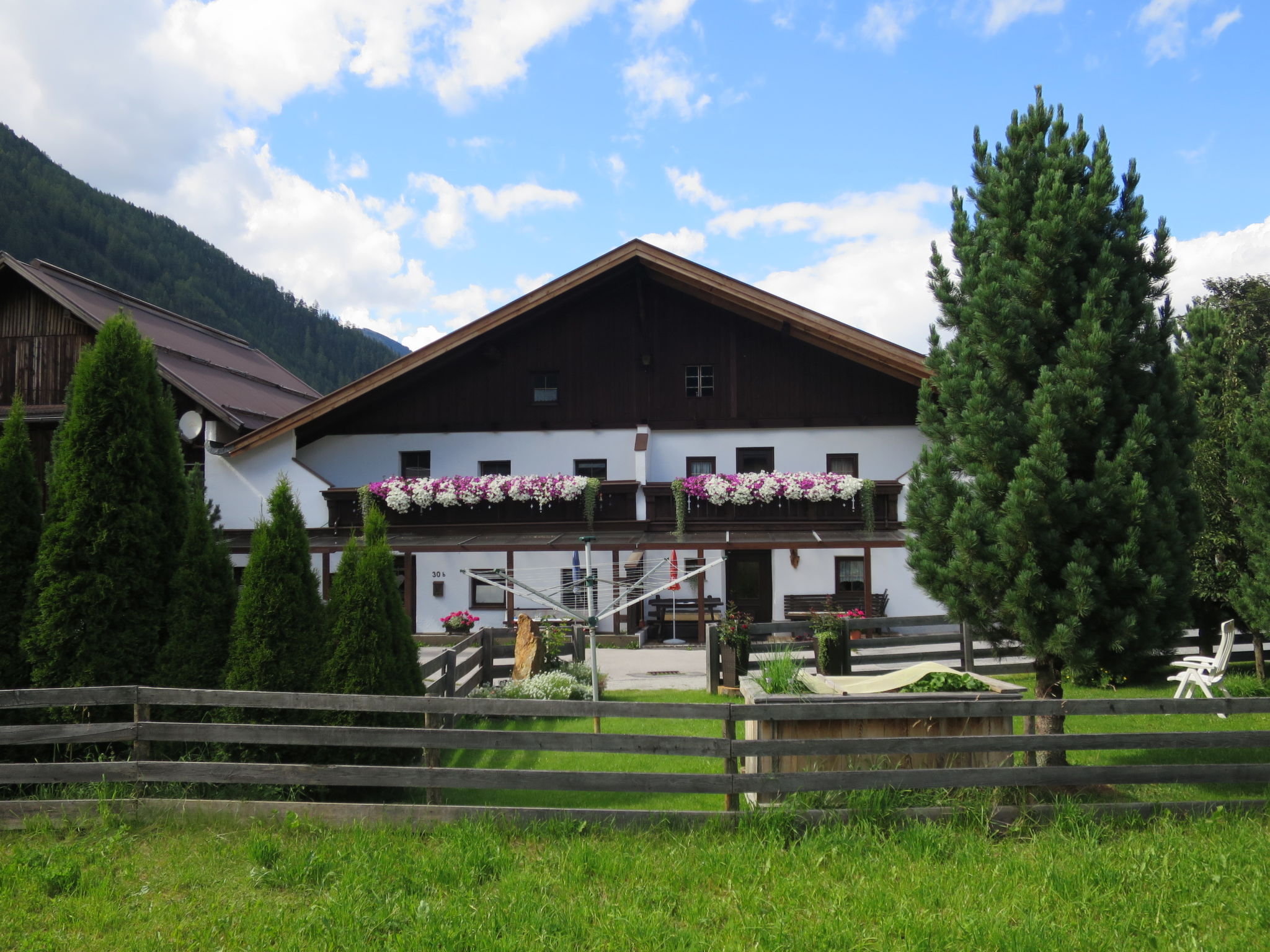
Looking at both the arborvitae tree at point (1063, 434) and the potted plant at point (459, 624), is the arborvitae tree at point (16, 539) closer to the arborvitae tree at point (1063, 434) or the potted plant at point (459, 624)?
the arborvitae tree at point (1063, 434)

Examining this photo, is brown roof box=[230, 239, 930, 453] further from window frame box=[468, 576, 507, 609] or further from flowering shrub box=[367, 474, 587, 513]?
window frame box=[468, 576, 507, 609]

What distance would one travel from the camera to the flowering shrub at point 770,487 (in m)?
20.5

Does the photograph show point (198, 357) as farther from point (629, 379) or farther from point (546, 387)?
point (629, 379)

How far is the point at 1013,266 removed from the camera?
8188 millimetres

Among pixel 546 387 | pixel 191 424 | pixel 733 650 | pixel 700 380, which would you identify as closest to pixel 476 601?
pixel 546 387

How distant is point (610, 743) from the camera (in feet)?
20.8

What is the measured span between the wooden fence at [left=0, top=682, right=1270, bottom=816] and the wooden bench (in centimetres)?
1354

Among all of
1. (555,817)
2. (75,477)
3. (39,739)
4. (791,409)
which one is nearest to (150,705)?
(39,739)

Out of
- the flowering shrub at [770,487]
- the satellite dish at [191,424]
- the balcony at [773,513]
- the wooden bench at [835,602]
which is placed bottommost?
the wooden bench at [835,602]

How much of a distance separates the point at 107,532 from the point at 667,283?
1628cm

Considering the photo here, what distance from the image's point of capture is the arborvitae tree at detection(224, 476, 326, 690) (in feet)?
24.7

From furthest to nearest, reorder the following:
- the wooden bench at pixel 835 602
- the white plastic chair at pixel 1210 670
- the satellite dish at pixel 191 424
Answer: the satellite dish at pixel 191 424, the wooden bench at pixel 835 602, the white plastic chair at pixel 1210 670

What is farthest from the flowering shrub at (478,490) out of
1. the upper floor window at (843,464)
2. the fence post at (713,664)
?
the fence post at (713,664)

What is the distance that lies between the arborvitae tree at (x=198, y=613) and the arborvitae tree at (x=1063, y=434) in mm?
6546
